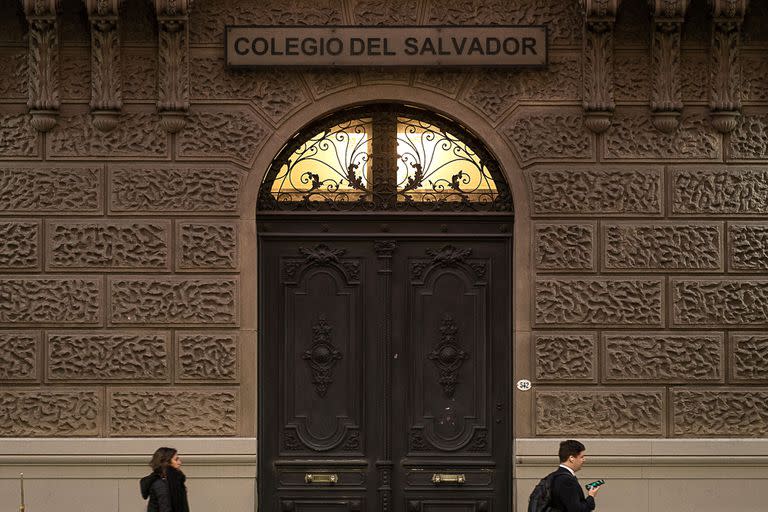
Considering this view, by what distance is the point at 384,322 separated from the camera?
1190 centimetres

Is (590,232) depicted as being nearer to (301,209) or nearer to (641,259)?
(641,259)

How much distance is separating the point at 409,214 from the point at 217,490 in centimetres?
301

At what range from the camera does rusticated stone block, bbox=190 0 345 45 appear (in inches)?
460

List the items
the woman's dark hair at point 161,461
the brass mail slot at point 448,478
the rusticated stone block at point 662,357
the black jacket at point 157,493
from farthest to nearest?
the brass mail slot at point 448,478 < the rusticated stone block at point 662,357 < the woman's dark hair at point 161,461 < the black jacket at point 157,493

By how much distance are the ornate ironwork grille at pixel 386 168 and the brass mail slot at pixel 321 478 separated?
2.43 meters

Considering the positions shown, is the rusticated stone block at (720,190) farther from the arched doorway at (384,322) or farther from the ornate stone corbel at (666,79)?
the arched doorway at (384,322)

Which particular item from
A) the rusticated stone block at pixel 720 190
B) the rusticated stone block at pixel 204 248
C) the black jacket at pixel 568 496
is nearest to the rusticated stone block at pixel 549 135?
the rusticated stone block at pixel 720 190

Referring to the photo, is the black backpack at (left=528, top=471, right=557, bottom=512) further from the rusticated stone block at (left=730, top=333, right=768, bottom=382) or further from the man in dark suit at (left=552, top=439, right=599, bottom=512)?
the rusticated stone block at (left=730, top=333, right=768, bottom=382)

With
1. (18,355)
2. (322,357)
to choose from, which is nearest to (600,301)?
(322,357)

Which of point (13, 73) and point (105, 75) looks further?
point (13, 73)

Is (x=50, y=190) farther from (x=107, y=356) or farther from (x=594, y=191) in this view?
(x=594, y=191)

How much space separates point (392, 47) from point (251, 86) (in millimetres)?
1318

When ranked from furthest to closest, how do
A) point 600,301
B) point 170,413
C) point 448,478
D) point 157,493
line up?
point 448,478 < point 600,301 < point 170,413 < point 157,493

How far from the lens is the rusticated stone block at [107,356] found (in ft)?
37.9
